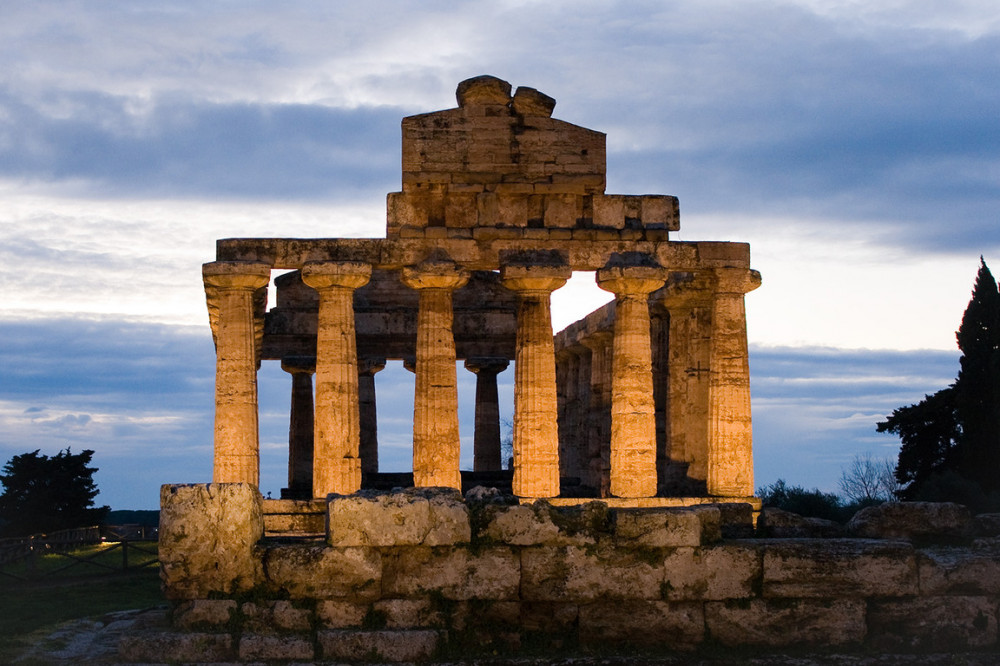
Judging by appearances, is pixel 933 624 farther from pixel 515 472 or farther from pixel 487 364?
pixel 487 364

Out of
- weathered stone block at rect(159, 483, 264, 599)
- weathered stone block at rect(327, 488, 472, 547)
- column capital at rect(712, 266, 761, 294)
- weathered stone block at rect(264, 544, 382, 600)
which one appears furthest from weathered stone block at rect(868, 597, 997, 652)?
column capital at rect(712, 266, 761, 294)

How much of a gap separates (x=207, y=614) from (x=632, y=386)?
17634mm

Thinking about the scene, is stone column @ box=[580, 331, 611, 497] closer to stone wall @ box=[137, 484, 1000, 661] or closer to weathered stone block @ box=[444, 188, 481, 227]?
weathered stone block @ box=[444, 188, 481, 227]

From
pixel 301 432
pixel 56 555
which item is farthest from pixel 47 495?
pixel 56 555

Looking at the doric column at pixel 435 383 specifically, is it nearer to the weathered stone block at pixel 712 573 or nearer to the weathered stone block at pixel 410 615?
the weathered stone block at pixel 410 615

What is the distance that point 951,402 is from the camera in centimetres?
4619

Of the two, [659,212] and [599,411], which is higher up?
[659,212]

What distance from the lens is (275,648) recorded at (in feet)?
50.1

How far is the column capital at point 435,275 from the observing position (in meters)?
31.2

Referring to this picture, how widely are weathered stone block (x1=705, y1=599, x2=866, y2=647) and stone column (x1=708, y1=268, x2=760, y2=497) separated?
649 inches

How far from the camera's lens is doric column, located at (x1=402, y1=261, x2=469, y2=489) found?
Answer: 103ft

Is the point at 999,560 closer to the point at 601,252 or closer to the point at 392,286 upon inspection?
the point at 601,252

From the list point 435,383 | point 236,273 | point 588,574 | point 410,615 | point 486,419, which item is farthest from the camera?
point 486,419

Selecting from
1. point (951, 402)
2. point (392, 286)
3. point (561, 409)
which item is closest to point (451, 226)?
point (392, 286)
